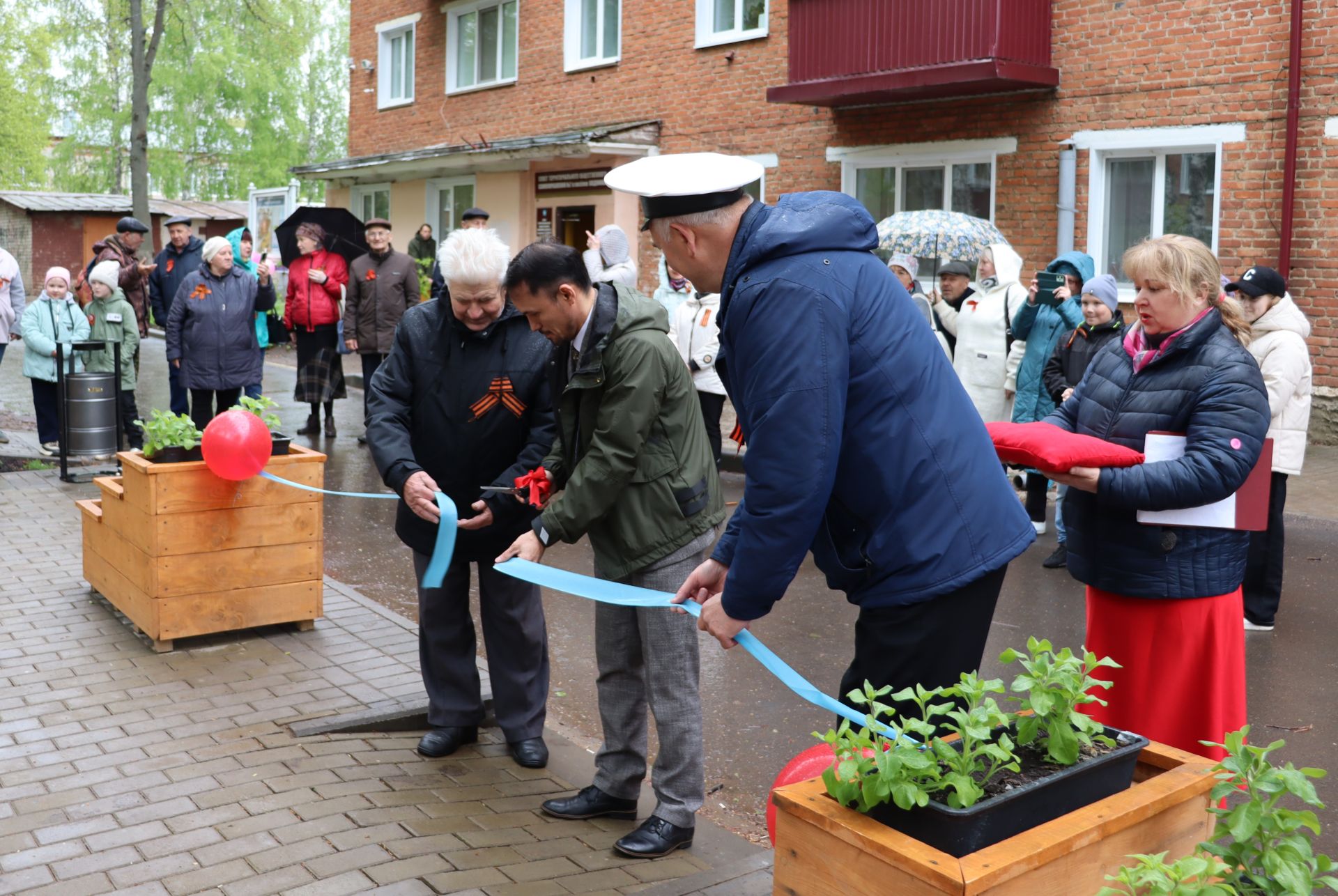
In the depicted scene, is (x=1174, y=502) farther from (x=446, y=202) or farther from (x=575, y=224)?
(x=446, y=202)

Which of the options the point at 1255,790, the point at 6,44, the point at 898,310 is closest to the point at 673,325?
the point at 898,310

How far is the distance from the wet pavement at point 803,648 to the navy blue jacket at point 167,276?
179 inches

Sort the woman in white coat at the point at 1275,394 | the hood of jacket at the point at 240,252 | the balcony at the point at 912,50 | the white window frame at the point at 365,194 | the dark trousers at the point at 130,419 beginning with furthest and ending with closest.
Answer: the white window frame at the point at 365,194 < the hood of jacket at the point at 240,252 < the balcony at the point at 912,50 < the dark trousers at the point at 130,419 < the woman in white coat at the point at 1275,394

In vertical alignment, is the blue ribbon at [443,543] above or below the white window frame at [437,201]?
below

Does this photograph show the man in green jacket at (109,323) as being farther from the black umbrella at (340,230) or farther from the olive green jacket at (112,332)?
the black umbrella at (340,230)

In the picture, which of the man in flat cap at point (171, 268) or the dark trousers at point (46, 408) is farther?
the man in flat cap at point (171, 268)

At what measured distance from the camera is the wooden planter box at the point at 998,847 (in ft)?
6.84

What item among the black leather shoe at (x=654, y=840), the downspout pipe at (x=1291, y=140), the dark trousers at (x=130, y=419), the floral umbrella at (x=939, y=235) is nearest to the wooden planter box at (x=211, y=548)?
the black leather shoe at (x=654, y=840)

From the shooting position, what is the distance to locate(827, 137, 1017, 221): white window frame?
626 inches

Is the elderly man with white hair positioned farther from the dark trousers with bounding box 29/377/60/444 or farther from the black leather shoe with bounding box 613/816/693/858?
the dark trousers with bounding box 29/377/60/444

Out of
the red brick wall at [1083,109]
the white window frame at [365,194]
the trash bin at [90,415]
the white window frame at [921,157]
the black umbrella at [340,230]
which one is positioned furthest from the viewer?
the white window frame at [365,194]

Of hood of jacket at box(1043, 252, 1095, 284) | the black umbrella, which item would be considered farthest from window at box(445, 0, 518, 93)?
hood of jacket at box(1043, 252, 1095, 284)

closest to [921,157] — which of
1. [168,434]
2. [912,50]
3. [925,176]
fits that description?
[925,176]

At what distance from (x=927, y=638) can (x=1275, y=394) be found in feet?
16.3
